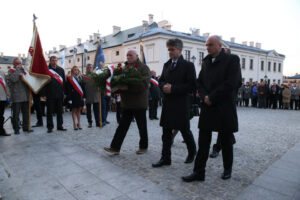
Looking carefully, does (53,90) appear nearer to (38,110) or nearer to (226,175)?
(38,110)

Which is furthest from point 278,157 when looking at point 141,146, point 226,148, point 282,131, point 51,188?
point 51,188

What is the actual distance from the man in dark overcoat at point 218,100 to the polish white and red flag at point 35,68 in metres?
5.30

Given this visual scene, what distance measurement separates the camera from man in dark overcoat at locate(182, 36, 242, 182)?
A: 3.05m

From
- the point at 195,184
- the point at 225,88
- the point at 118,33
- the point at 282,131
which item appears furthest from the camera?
the point at 118,33

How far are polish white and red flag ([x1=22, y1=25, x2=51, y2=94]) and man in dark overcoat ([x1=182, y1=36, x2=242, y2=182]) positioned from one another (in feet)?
17.4

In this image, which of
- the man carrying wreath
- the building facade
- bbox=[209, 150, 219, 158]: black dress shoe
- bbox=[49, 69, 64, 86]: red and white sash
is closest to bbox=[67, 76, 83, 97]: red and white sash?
bbox=[49, 69, 64, 86]: red and white sash

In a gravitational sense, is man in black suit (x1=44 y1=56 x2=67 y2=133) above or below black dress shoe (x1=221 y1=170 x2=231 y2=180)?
above

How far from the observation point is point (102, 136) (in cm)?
628

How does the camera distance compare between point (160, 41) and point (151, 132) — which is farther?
point (160, 41)

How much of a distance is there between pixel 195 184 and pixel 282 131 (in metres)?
5.89

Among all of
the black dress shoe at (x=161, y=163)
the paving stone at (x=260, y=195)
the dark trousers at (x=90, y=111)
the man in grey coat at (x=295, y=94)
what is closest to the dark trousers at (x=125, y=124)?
the black dress shoe at (x=161, y=163)

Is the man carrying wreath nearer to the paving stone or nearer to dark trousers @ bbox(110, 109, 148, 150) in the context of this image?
dark trousers @ bbox(110, 109, 148, 150)

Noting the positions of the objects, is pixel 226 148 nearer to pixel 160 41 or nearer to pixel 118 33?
pixel 160 41

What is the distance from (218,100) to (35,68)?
592 centimetres
